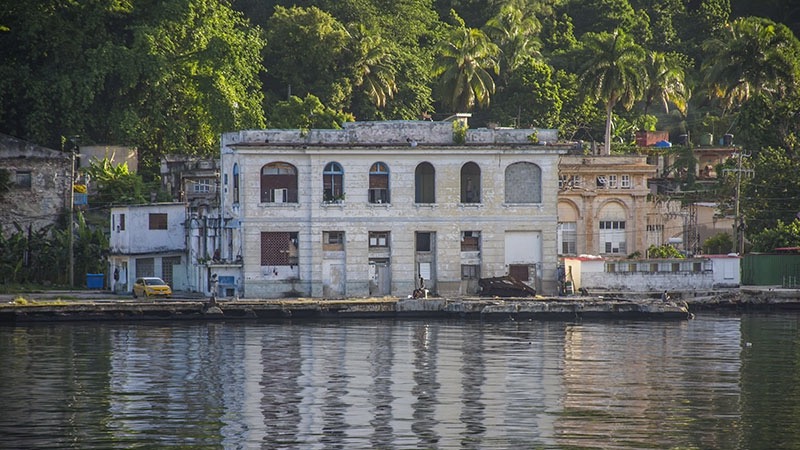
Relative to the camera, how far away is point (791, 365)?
185 ft

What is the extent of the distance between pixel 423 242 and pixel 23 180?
21931mm

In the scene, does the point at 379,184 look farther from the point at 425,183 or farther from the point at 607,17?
the point at 607,17

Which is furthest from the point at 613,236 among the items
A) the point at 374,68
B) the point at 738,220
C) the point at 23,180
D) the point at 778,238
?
the point at 23,180

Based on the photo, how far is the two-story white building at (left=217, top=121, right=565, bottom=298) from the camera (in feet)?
257

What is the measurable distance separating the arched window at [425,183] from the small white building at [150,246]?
11452 mm

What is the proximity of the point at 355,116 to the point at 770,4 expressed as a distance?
3984 centimetres

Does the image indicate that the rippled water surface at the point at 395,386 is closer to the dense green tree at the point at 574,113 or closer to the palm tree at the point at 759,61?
the dense green tree at the point at 574,113

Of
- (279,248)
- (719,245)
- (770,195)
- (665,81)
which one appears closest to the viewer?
(279,248)

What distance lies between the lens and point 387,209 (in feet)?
260

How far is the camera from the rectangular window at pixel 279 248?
7825cm

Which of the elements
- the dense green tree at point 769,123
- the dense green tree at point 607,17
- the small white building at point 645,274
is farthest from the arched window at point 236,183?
the dense green tree at point 607,17

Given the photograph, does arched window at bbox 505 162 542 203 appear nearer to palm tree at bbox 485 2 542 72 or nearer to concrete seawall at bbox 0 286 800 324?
concrete seawall at bbox 0 286 800 324

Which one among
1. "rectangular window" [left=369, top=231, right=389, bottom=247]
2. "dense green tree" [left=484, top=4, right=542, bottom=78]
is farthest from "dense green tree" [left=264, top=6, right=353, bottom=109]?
"rectangular window" [left=369, top=231, right=389, bottom=247]

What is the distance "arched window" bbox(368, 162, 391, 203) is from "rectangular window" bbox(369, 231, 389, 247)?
1.52 meters
